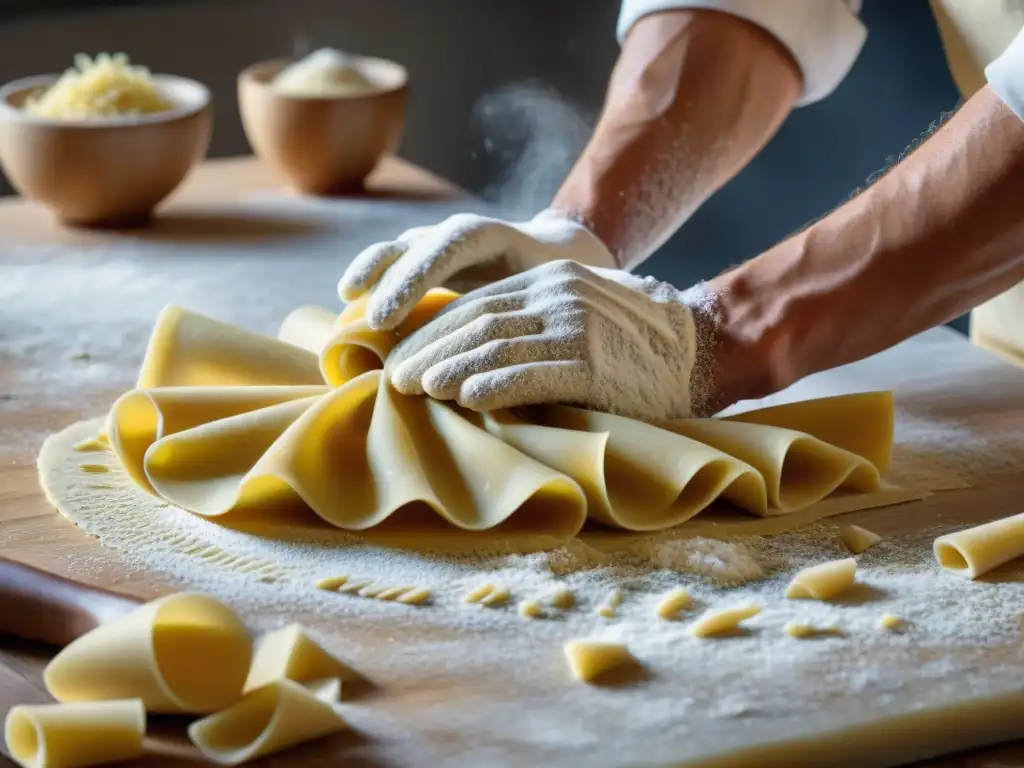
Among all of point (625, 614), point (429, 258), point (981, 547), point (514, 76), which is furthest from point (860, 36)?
point (514, 76)

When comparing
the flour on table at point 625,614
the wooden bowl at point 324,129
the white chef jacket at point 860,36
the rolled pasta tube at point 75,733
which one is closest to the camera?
the rolled pasta tube at point 75,733

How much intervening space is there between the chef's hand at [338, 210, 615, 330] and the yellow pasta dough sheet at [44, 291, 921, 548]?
38mm

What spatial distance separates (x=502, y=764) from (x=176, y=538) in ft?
1.61

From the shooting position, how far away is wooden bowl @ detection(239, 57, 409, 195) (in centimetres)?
239

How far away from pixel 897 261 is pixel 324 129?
1.24 m

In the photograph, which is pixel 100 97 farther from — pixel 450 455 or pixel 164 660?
pixel 164 660

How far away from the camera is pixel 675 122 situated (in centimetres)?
189

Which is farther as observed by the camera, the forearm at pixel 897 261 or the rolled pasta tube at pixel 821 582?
the forearm at pixel 897 261

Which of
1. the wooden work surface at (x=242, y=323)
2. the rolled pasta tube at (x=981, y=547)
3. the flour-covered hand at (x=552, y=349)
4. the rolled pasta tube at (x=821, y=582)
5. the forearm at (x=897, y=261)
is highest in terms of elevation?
the forearm at (x=897, y=261)

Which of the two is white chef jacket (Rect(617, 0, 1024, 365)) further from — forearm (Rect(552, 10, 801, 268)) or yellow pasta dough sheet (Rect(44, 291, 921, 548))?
yellow pasta dough sheet (Rect(44, 291, 921, 548))

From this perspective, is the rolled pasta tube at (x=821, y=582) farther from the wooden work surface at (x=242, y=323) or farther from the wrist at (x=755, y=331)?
the wrist at (x=755, y=331)

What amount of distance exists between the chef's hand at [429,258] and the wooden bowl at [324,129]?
2.78 ft

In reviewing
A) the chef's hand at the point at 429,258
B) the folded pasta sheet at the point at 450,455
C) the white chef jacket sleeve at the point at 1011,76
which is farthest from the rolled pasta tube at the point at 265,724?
the white chef jacket sleeve at the point at 1011,76

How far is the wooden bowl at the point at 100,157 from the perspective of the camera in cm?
218
